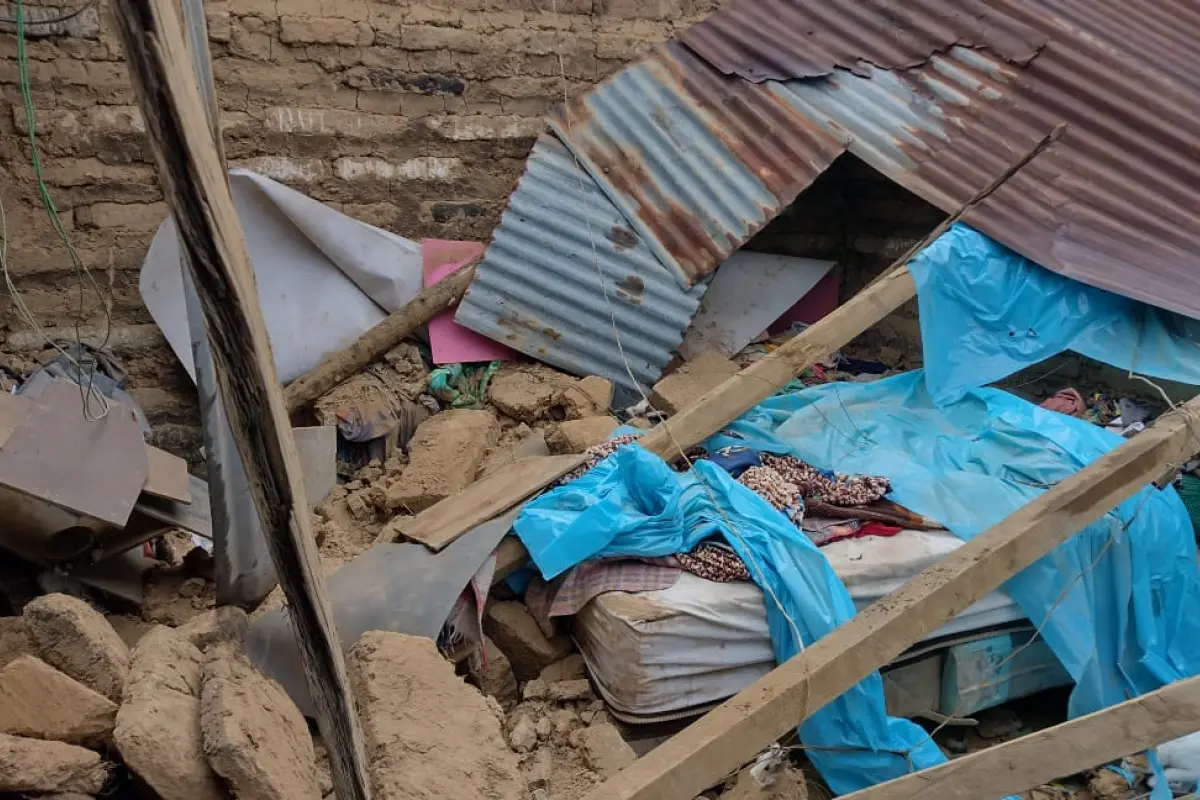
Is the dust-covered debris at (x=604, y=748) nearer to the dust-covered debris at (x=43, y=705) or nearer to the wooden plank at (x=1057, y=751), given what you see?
the wooden plank at (x=1057, y=751)

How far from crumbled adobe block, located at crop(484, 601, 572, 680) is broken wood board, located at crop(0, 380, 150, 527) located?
1327 mm

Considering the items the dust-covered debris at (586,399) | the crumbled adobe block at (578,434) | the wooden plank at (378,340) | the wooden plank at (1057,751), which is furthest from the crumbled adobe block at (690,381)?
the wooden plank at (1057,751)

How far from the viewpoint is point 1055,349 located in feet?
14.2

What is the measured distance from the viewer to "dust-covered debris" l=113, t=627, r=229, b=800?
1844 mm

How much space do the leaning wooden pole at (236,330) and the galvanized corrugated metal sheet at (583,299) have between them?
319 cm

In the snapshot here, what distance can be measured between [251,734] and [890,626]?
192cm

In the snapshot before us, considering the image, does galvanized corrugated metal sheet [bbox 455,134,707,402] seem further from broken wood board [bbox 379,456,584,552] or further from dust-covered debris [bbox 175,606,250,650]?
dust-covered debris [bbox 175,606,250,650]

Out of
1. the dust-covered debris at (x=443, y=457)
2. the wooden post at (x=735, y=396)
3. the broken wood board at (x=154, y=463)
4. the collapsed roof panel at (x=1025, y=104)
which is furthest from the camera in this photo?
the collapsed roof panel at (x=1025, y=104)

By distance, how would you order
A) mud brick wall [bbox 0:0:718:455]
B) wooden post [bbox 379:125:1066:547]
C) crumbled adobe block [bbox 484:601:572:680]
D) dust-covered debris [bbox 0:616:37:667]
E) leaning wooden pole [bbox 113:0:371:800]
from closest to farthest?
leaning wooden pole [bbox 113:0:371:800], dust-covered debris [bbox 0:616:37:667], crumbled adobe block [bbox 484:601:572:680], wooden post [bbox 379:125:1066:547], mud brick wall [bbox 0:0:718:455]

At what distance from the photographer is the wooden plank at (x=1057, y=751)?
8.48ft

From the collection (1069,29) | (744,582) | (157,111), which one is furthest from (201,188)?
(1069,29)

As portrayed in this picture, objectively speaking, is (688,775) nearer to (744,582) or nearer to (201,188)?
(744,582)

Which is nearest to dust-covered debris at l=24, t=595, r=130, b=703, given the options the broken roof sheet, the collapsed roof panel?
the broken roof sheet

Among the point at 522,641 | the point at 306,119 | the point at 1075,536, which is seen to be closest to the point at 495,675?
the point at 522,641
